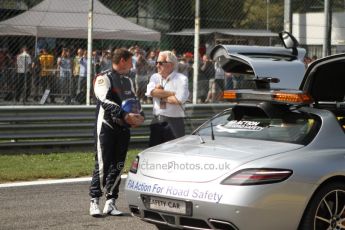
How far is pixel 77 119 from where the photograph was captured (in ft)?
42.6

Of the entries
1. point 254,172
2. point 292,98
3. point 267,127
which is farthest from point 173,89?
point 254,172

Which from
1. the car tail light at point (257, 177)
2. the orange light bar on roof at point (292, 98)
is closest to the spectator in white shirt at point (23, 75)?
the orange light bar on roof at point (292, 98)

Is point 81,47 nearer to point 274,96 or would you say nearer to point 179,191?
point 274,96

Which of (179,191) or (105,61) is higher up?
(105,61)

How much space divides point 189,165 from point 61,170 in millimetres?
5240

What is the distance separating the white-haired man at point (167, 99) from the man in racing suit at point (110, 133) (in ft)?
2.88

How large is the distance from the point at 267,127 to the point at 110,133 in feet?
6.49

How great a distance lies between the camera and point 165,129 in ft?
28.9

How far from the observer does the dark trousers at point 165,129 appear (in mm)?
8812

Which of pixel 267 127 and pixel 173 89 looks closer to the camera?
pixel 267 127

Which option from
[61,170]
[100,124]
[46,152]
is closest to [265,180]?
[100,124]

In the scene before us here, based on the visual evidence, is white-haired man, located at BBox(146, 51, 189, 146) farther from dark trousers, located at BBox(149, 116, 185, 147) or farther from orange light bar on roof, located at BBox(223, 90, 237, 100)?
orange light bar on roof, located at BBox(223, 90, 237, 100)

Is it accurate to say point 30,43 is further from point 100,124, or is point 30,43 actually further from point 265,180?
point 265,180

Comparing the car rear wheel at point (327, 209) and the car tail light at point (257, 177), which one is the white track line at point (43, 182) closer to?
the car tail light at point (257, 177)
